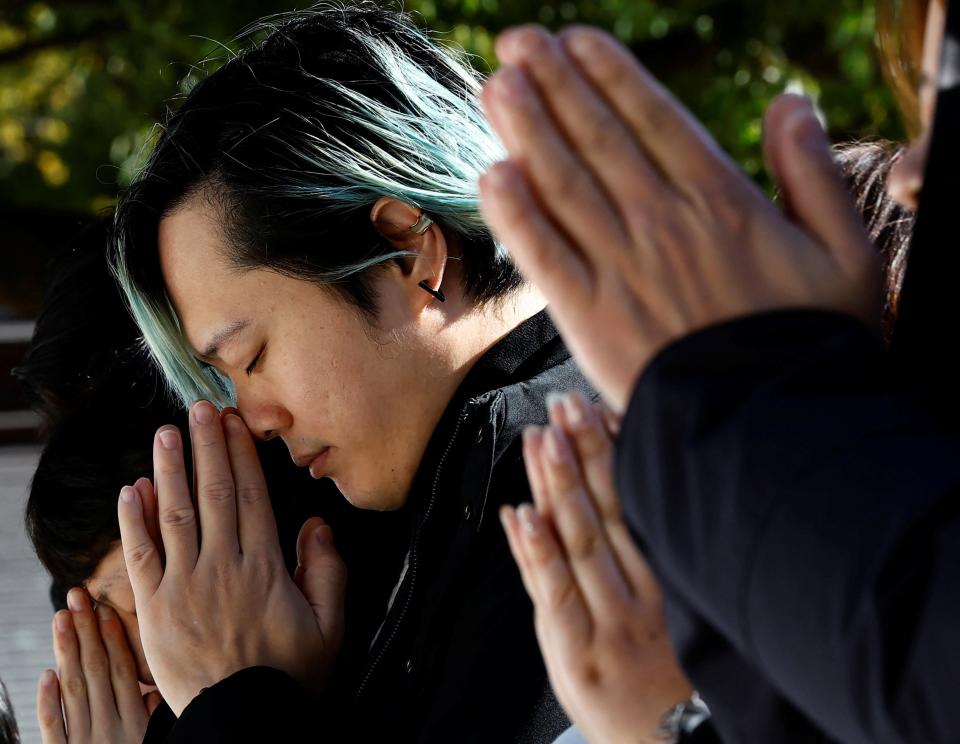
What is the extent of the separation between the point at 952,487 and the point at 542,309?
133cm

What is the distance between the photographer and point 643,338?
858mm

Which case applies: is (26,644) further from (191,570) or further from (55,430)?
(191,570)

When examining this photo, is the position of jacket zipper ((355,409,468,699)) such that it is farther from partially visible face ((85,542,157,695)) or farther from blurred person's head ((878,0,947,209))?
blurred person's head ((878,0,947,209))

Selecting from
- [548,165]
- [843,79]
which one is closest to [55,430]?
[548,165]

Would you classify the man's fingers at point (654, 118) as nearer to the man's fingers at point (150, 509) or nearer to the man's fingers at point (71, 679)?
the man's fingers at point (150, 509)

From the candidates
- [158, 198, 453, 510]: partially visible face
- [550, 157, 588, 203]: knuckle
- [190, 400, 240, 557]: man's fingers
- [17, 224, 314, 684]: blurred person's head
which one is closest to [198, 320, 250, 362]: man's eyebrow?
[158, 198, 453, 510]: partially visible face

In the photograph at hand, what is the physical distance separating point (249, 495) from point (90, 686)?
617mm

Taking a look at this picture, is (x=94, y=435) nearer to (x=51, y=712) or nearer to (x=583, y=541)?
(x=51, y=712)

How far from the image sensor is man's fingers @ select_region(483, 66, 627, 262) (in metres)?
0.88

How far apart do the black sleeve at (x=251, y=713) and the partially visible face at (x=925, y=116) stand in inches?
46.3

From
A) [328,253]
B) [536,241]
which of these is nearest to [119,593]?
[328,253]

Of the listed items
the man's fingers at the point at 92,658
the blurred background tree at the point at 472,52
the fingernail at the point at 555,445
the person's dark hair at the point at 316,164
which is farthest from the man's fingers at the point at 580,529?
the blurred background tree at the point at 472,52

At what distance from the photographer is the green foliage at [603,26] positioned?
4.76 meters

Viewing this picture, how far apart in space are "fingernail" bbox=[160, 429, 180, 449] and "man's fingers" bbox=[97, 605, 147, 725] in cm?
58
